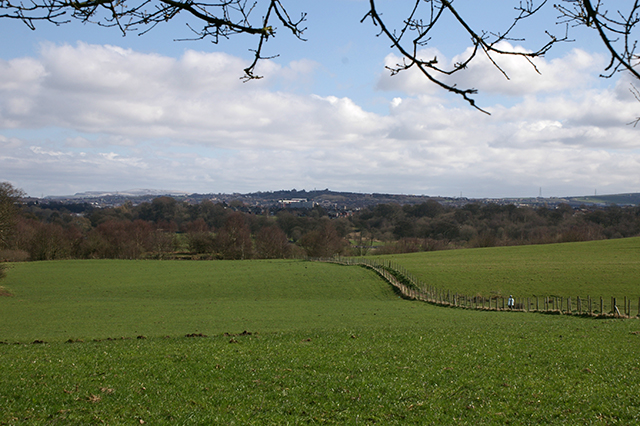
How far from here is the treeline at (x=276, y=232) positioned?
74.9 m

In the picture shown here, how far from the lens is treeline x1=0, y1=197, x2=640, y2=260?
74938 mm

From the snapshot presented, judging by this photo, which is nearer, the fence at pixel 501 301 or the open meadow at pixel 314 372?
the open meadow at pixel 314 372

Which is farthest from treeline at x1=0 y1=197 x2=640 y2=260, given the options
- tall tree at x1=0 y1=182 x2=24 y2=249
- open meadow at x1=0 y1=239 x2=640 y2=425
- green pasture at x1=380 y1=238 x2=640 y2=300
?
open meadow at x1=0 y1=239 x2=640 y2=425

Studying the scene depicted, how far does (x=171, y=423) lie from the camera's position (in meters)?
7.46

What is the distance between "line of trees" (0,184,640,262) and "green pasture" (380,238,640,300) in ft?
104

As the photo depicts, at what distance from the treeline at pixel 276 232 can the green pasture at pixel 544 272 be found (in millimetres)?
31599

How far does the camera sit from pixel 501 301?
35969mm

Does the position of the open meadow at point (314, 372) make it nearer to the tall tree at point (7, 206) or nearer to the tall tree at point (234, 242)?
the tall tree at point (7, 206)

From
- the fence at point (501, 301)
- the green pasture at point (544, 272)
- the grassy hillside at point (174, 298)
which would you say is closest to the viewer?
the grassy hillside at point (174, 298)

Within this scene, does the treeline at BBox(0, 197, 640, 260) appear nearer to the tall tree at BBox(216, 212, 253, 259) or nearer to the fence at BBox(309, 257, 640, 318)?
the tall tree at BBox(216, 212, 253, 259)

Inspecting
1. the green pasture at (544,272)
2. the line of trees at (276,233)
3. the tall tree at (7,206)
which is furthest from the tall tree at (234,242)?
the tall tree at (7,206)

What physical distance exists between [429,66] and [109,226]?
8790cm

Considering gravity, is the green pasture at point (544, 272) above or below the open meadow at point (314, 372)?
below

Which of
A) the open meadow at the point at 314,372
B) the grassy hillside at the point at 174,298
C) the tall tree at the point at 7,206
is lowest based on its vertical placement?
the grassy hillside at the point at 174,298
